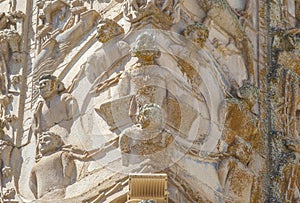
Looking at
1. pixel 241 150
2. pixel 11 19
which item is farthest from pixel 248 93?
pixel 11 19

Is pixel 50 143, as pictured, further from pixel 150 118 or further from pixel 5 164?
pixel 150 118

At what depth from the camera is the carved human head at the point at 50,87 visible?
54.2ft

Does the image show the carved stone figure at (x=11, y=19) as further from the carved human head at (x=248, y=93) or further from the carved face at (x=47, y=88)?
the carved human head at (x=248, y=93)

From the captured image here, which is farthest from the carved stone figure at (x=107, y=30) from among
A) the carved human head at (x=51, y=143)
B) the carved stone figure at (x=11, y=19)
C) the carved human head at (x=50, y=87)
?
the carved stone figure at (x=11, y=19)

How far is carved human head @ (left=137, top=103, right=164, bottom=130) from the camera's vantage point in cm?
1559

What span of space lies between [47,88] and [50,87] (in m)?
0.03

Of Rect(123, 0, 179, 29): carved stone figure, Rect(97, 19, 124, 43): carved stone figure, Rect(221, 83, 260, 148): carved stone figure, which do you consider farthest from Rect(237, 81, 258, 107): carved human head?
Rect(97, 19, 124, 43): carved stone figure

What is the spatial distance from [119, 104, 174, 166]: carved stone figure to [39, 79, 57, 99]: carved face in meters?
1.17

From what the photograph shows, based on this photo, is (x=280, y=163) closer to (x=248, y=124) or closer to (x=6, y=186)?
(x=248, y=124)

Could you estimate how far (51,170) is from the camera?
16.1 metres

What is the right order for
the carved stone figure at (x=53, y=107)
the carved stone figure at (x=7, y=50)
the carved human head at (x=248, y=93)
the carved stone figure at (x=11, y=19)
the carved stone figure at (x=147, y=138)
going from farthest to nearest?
the carved stone figure at (x=11, y=19), the carved stone figure at (x=7, y=50), the carved human head at (x=248, y=93), the carved stone figure at (x=53, y=107), the carved stone figure at (x=147, y=138)

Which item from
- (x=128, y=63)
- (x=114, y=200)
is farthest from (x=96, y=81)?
(x=114, y=200)

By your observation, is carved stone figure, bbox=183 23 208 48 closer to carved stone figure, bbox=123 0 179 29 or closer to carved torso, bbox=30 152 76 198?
carved stone figure, bbox=123 0 179 29

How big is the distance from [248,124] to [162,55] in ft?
4.02
